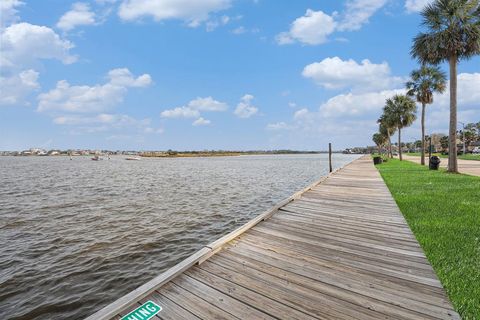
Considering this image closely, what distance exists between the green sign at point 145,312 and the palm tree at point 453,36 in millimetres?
21593

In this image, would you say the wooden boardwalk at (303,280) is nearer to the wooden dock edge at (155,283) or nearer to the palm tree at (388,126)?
the wooden dock edge at (155,283)

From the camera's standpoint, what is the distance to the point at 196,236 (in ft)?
26.4

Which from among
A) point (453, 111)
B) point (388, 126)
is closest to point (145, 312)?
point (453, 111)

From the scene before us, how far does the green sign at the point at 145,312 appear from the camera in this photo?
2674 millimetres

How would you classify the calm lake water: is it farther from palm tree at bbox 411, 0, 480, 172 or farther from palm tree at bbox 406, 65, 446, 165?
palm tree at bbox 406, 65, 446, 165

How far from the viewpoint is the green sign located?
2674 millimetres

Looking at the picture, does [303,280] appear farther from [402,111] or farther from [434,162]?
[402,111]

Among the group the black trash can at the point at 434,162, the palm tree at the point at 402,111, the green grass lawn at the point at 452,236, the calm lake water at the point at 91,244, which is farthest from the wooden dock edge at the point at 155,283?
the palm tree at the point at 402,111

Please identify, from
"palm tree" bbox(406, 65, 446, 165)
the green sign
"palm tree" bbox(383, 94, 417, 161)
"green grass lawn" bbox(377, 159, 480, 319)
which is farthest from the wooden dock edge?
"palm tree" bbox(383, 94, 417, 161)

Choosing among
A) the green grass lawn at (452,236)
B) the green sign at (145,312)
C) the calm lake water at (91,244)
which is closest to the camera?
the green sign at (145,312)

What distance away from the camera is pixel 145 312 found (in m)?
2.76

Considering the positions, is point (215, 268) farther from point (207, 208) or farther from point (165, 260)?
point (207, 208)

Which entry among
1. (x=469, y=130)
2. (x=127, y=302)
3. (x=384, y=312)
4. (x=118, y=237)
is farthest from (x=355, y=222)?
(x=469, y=130)

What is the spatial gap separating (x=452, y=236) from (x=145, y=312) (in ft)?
19.4
